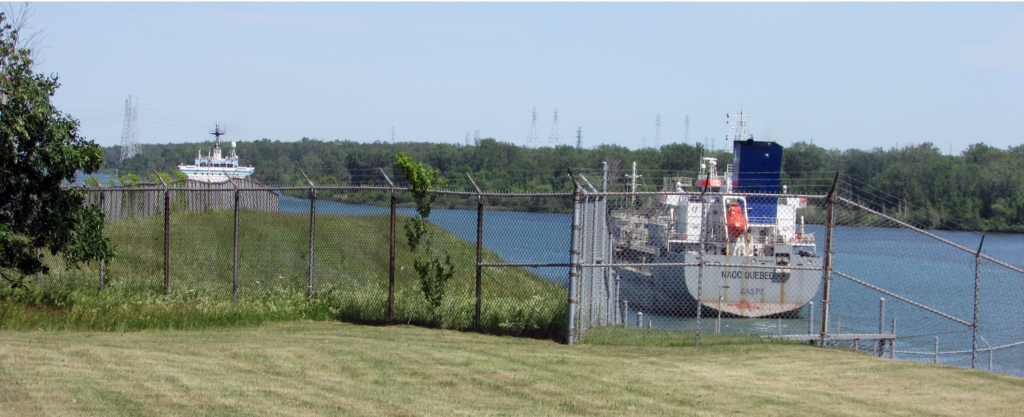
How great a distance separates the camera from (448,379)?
7.67 m

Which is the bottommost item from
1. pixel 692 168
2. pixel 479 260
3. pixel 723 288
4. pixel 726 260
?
pixel 723 288

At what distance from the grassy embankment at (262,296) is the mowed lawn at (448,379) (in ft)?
2.18

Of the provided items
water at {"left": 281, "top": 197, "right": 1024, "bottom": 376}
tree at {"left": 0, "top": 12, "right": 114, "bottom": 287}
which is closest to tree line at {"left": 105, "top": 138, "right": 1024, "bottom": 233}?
water at {"left": 281, "top": 197, "right": 1024, "bottom": 376}

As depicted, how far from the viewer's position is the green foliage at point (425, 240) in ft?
36.0

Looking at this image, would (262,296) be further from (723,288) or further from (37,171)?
(723,288)

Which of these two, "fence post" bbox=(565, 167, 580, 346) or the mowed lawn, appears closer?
the mowed lawn

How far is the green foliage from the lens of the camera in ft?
36.0

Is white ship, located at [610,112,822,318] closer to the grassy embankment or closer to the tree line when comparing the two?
the tree line

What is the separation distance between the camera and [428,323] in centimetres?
1115

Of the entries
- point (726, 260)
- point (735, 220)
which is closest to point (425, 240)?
point (726, 260)

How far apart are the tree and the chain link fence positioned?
107 centimetres

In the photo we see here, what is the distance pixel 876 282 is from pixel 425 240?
25.7m

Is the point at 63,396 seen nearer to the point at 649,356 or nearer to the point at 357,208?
the point at 649,356

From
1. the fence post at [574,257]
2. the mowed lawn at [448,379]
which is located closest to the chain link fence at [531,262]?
the fence post at [574,257]
